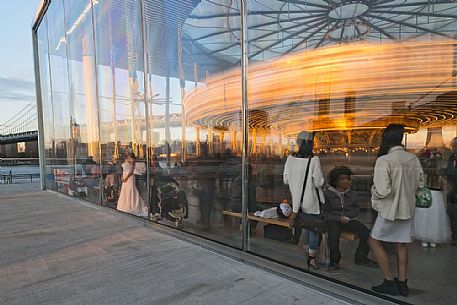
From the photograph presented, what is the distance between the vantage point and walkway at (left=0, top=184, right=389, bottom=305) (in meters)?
3.43

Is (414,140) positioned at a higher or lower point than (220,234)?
higher

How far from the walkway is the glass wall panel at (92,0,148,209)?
176cm

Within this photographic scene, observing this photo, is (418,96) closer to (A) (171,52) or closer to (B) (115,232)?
(A) (171,52)

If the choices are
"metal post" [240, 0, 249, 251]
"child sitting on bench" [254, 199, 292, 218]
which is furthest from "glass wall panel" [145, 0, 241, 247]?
"child sitting on bench" [254, 199, 292, 218]

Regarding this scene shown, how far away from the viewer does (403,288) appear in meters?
3.36

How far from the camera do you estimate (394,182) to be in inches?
130

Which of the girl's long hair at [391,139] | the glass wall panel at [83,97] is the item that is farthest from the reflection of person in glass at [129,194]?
the girl's long hair at [391,139]

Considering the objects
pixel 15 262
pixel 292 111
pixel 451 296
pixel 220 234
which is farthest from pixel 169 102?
pixel 451 296

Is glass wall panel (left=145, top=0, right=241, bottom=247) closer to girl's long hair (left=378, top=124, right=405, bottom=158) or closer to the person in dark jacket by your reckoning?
the person in dark jacket

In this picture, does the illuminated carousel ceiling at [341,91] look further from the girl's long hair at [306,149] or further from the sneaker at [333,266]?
the sneaker at [333,266]

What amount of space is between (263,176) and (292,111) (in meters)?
1.51

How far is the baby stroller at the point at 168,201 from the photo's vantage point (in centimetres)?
650

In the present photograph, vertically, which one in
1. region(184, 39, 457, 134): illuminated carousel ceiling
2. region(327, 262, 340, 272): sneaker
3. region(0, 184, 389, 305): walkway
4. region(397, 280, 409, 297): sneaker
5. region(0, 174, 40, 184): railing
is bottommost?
region(0, 174, 40, 184): railing

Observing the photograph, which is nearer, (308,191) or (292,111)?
(308,191)
